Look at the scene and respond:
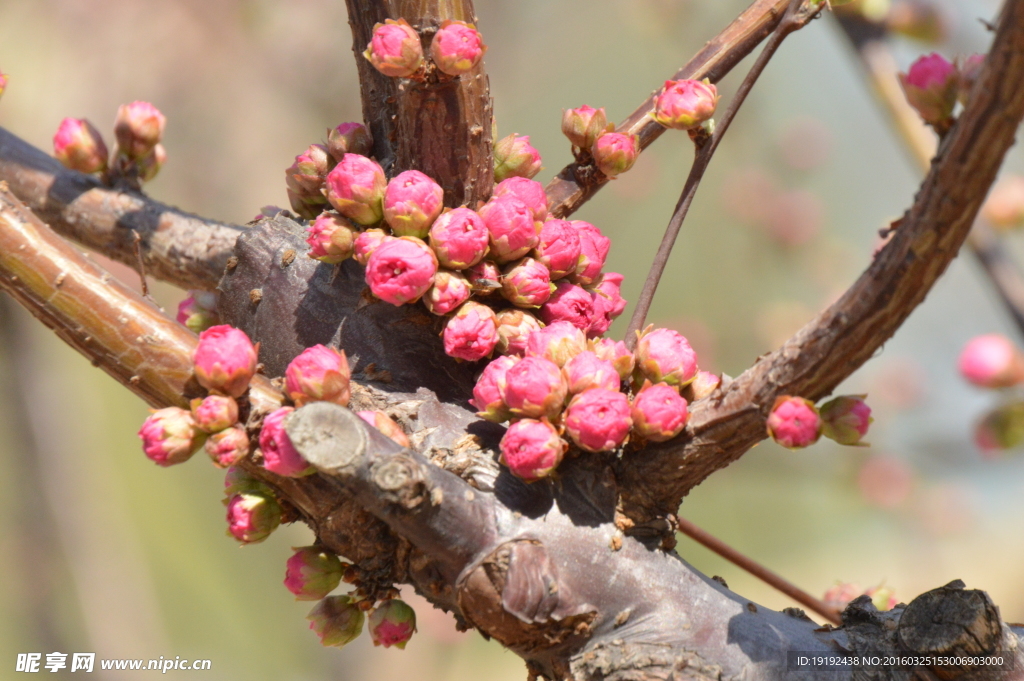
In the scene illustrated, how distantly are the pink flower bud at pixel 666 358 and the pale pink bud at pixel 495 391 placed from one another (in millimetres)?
187

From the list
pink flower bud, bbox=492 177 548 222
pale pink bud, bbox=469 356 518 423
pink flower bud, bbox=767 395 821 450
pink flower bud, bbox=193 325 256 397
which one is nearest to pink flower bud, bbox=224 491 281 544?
pink flower bud, bbox=193 325 256 397

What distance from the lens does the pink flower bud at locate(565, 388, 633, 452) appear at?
3.17 feet

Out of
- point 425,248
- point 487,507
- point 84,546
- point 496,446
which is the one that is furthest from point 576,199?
point 84,546

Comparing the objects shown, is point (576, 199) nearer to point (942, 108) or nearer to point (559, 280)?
point (559, 280)

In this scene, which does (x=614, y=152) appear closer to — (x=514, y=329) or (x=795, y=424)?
(x=514, y=329)

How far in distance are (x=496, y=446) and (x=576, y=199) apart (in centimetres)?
49

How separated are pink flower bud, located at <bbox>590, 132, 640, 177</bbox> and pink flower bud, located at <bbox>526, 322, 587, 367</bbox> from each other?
0.35m

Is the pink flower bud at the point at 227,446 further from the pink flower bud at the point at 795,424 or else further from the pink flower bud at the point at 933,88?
the pink flower bud at the point at 933,88

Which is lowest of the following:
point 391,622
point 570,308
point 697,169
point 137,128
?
point 391,622

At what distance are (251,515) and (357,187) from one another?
0.51 m

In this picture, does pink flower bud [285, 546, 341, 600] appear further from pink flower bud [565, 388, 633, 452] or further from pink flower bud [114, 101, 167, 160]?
pink flower bud [114, 101, 167, 160]

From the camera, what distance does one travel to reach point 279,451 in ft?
3.20

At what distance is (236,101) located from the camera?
4.46 metres

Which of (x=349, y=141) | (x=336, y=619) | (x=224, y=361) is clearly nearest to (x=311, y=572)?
(x=336, y=619)
